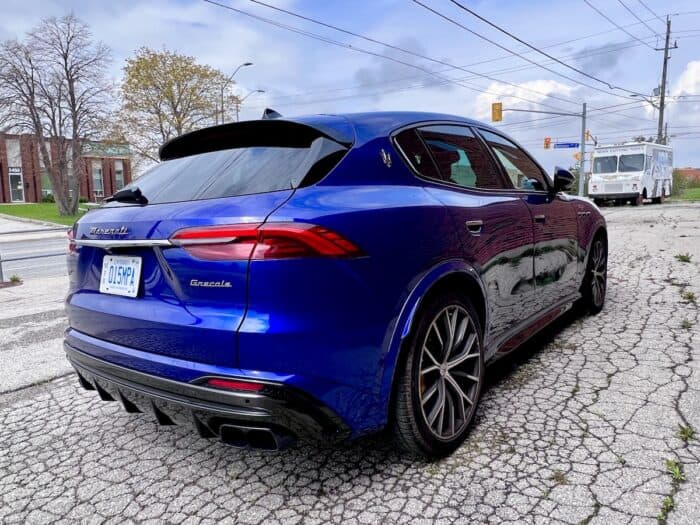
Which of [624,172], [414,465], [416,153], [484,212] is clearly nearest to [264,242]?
[416,153]

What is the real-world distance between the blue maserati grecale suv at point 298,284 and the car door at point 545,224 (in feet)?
2.02

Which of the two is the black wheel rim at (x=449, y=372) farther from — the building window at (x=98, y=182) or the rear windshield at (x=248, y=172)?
the building window at (x=98, y=182)

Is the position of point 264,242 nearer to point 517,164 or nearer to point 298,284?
point 298,284

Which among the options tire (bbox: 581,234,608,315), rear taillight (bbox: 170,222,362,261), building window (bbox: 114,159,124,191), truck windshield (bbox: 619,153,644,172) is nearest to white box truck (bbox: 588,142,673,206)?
truck windshield (bbox: 619,153,644,172)

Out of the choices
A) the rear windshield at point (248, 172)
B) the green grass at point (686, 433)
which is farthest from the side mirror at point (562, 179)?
the rear windshield at point (248, 172)

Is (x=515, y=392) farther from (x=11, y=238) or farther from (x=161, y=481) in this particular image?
(x=11, y=238)

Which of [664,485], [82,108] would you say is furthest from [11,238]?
[664,485]

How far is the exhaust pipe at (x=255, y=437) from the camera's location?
1900 mm

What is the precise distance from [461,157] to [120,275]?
1.90 metres

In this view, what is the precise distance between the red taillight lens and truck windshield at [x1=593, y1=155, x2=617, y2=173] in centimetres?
2749

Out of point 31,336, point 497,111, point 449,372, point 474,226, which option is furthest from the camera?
point 497,111

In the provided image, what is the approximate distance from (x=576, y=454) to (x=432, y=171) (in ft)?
4.98

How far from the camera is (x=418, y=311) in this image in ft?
7.52

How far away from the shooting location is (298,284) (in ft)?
6.15
